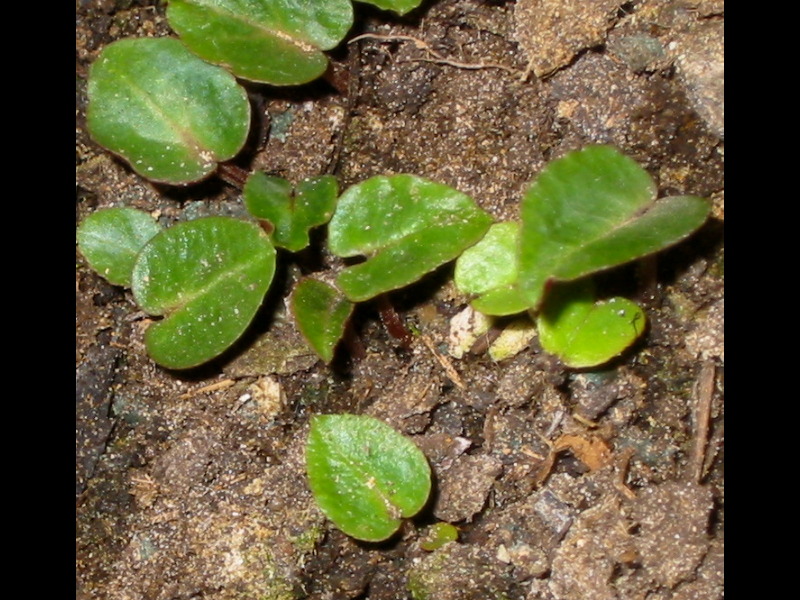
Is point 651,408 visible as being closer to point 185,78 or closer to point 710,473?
point 710,473

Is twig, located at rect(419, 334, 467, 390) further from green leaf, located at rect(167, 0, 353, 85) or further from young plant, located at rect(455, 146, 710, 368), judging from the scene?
green leaf, located at rect(167, 0, 353, 85)

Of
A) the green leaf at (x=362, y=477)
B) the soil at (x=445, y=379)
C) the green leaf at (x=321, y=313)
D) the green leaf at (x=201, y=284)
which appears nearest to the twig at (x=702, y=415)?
the soil at (x=445, y=379)

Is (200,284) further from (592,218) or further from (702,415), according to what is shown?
(702,415)

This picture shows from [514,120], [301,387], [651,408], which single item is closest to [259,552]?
[301,387]

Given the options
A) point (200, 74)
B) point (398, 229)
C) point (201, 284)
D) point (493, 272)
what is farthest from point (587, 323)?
point (200, 74)

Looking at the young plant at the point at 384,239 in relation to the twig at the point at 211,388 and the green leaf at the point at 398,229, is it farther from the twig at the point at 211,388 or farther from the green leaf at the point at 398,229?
the twig at the point at 211,388

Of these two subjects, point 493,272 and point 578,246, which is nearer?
point 578,246

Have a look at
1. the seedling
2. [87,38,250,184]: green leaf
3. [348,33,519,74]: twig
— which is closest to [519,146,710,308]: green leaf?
[348,33,519,74]: twig
